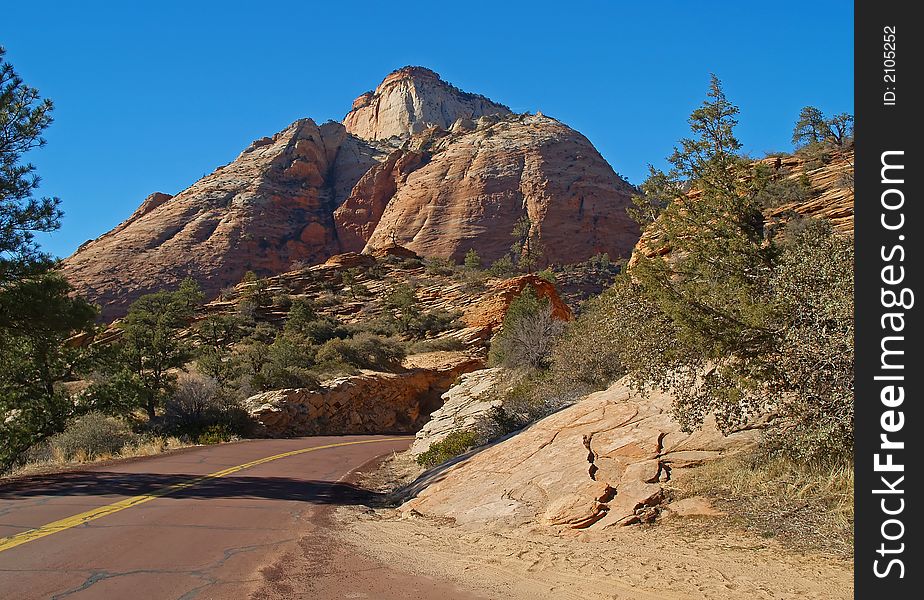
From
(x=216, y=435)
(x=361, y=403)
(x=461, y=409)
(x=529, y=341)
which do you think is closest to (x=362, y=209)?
(x=361, y=403)

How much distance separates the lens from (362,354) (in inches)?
1567

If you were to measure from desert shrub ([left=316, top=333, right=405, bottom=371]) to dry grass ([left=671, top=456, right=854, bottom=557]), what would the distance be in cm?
3068

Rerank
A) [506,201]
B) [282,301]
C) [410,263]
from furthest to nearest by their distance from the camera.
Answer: [506,201], [410,263], [282,301]

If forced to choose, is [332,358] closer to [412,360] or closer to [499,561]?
[412,360]

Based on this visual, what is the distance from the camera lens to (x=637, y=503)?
732 cm

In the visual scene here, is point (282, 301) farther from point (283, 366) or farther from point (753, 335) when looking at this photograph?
point (753, 335)

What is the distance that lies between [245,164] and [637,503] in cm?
10538

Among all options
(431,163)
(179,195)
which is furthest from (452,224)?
(179,195)

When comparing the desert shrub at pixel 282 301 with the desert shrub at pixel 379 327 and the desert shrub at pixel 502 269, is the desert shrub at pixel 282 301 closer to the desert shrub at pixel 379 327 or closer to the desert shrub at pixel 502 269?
the desert shrub at pixel 379 327

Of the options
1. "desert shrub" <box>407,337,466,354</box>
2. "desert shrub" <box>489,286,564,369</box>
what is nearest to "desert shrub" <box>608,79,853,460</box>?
"desert shrub" <box>489,286,564,369</box>

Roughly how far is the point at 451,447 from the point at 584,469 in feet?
22.6

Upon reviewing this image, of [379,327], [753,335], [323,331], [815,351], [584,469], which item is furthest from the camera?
[379,327]

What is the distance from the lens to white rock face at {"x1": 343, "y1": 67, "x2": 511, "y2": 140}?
16162 cm

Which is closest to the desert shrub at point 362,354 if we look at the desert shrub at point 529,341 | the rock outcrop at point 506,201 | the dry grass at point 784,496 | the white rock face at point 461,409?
the desert shrub at point 529,341
